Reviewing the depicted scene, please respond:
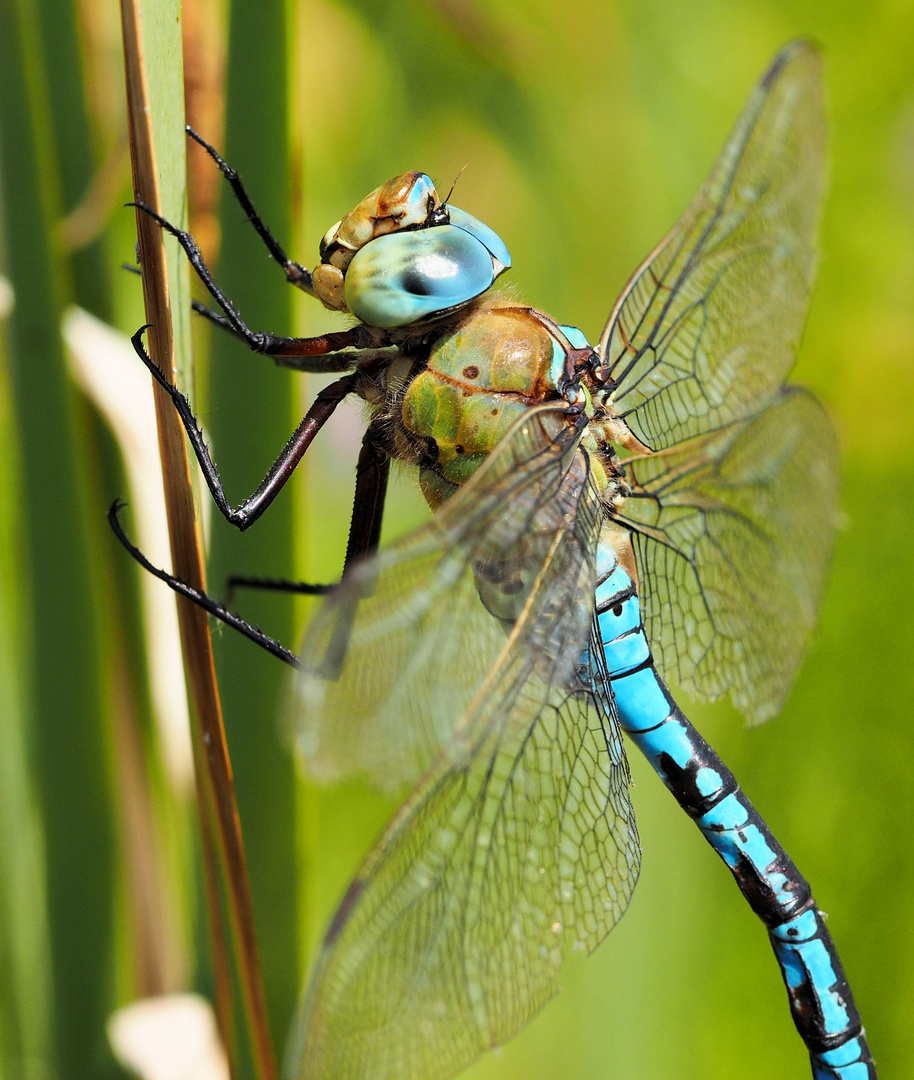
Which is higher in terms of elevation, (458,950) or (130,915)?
(130,915)

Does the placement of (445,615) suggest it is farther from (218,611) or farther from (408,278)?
(408,278)

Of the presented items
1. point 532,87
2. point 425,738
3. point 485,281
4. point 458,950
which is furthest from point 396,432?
point 532,87

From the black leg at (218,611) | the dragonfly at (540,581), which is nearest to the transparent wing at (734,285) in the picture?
the dragonfly at (540,581)

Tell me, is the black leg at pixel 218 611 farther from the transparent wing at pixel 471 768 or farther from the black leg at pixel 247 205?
the black leg at pixel 247 205

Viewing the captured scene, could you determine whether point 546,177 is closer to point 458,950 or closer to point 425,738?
point 425,738

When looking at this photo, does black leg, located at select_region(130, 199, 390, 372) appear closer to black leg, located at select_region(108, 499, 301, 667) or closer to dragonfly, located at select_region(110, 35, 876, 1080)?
dragonfly, located at select_region(110, 35, 876, 1080)

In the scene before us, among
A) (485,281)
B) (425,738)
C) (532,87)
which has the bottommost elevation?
(425,738)
